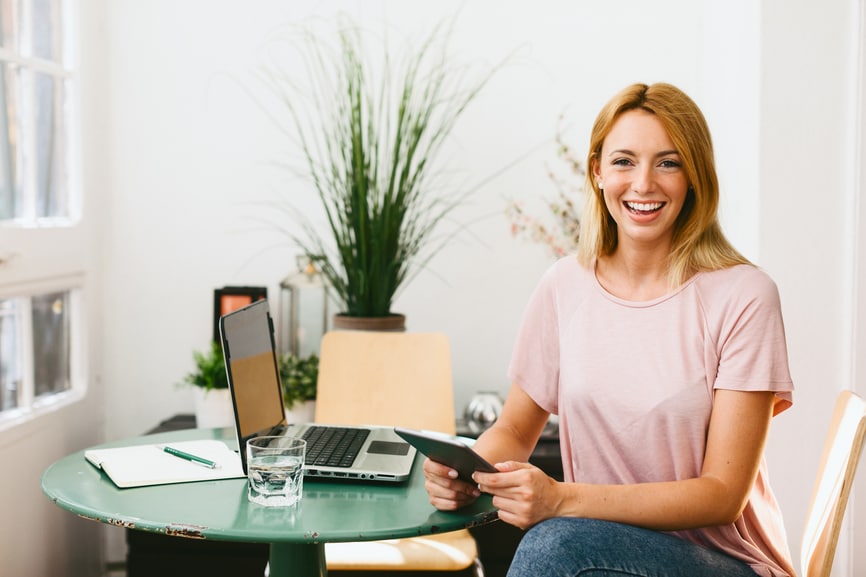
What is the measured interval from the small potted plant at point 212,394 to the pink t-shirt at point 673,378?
4.38 ft

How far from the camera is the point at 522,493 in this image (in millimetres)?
1426

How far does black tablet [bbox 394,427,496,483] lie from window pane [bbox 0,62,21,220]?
163cm

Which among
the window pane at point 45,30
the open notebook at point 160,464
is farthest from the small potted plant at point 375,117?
the open notebook at point 160,464

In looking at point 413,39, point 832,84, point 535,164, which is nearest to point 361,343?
point 535,164

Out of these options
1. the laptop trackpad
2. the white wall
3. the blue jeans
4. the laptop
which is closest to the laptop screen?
the laptop

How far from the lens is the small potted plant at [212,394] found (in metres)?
2.76

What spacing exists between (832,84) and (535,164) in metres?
0.99

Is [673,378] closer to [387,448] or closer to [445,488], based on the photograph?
[445,488]

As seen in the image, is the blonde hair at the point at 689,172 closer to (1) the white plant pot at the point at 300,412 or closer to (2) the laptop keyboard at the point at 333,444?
(2) the laptop keyboard at the point at 333,444

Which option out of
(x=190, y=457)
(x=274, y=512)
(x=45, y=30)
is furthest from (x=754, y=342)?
(x=45, y=30)

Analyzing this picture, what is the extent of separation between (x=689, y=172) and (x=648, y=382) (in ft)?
1.31

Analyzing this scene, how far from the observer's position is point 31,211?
8.63 feet

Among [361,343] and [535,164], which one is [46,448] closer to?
[361,343]

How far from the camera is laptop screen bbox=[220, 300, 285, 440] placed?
5.26 feet
